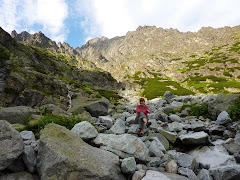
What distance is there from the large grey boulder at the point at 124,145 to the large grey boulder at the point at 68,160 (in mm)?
490

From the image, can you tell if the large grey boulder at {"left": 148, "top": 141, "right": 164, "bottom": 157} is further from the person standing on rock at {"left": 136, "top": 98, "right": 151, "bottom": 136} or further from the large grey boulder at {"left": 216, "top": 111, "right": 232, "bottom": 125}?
the large grey boulder at {"left": 216, "top": 111, "right": 232, "bottom": 125}

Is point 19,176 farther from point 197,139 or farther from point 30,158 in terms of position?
point 197,139

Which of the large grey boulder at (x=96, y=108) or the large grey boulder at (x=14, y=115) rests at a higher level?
the large grey boulder at (x=96, y=108)

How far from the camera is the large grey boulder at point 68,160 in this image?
11.7 ft

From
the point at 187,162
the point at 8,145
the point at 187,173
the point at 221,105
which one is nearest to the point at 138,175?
the point at 187,173

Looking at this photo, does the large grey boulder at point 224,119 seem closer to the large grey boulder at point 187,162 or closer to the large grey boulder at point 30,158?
the large grey boulder at point 187,162

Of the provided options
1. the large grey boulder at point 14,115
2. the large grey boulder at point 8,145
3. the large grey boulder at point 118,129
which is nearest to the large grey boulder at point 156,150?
the large grey boulder at point 118,129

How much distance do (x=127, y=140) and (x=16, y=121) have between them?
7.12 m

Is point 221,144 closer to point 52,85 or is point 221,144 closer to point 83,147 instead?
point 83,147

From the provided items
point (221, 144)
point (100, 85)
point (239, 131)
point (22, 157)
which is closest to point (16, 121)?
point (22, 157)

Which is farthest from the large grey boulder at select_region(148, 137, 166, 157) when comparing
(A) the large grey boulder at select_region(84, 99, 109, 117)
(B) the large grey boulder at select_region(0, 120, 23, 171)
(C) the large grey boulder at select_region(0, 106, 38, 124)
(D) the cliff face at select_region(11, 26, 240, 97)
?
(D) the cliff face at select_region(11, 26, 240, 97)

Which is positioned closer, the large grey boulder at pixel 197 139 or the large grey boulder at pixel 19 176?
the large grey boulder at pixel 19 176

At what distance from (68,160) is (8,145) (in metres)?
1.87

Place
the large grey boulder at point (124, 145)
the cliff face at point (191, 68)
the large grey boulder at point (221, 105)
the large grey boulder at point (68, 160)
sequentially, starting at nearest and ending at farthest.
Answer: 1. the large grey boulder at point (68, 160)
2. the large grey boulder at point (124, 145)
3. the large grey boulder at point (221, 105)
4. the cliff face at point (191, 68)
